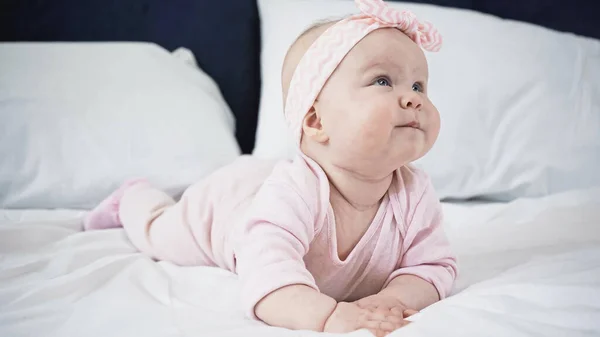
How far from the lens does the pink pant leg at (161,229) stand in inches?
43.5

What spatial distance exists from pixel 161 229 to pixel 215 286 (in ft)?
0.84

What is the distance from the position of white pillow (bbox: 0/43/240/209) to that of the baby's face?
684mm

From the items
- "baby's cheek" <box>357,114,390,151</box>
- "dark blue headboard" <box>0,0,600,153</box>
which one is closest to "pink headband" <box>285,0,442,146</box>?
"baby's cheek" <box>357,114,390,151</box>

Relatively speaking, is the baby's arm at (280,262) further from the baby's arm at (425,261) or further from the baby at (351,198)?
the baby's arm at (425,261)

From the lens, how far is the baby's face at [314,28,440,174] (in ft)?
2.66

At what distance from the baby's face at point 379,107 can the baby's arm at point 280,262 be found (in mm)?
103

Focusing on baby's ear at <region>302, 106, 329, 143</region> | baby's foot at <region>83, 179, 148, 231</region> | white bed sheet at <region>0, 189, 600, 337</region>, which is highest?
baby's ear at <region>302, 106, 329, 143</region>

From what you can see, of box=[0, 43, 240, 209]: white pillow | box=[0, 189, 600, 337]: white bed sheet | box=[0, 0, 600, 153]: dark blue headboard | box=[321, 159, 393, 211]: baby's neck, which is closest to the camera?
box=[0, 189, 600, 337]: white bed sheet

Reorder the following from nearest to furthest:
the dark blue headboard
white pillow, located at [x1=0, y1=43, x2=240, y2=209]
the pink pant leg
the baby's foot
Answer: the pink pant leg → the baby's foot → white pillow, located at [x1=0, y1=43, x2=240, y2=209] → the dark blue headboard

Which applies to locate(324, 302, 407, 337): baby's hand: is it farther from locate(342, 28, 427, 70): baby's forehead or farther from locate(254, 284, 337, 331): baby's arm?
locate(342, 28, 427, 70): baby's forehead

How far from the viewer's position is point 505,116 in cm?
155

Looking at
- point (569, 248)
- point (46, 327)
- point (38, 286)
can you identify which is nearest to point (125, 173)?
point (38, 286)

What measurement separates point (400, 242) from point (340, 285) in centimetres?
12

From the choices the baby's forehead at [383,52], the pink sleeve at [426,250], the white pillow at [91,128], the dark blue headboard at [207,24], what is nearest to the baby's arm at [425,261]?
the pink sleeve at [426,250]
